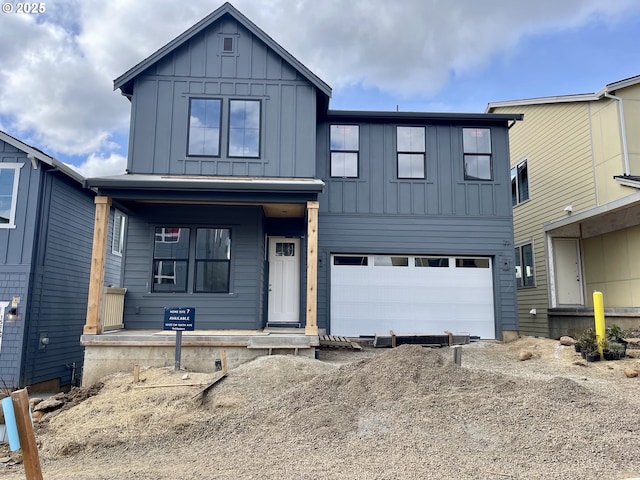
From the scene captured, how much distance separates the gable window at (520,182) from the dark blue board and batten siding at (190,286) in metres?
9.17

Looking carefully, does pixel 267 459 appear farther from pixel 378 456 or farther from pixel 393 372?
pixel 393 372

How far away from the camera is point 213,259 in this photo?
9734 millimetres

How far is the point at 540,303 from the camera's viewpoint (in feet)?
43.9

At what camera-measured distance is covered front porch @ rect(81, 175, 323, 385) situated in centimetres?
781

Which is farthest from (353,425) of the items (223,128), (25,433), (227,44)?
(227,44)

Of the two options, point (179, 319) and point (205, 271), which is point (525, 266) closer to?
point (205, 271)

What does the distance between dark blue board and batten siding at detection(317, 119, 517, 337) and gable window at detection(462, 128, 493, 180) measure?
0.14m

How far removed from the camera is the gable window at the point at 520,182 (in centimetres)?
1455

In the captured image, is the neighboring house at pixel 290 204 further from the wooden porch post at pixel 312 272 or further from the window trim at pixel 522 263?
the window trim at pixel 522 263

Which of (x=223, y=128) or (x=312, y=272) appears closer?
(x=312, y=272)

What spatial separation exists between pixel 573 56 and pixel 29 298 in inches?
735

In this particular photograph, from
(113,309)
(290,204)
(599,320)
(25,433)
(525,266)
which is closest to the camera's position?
(25,433)

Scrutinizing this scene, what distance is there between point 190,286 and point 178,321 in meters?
2.23

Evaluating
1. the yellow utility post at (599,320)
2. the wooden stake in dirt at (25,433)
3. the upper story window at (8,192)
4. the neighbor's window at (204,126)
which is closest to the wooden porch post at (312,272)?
the neighbor's window at (204,126)
